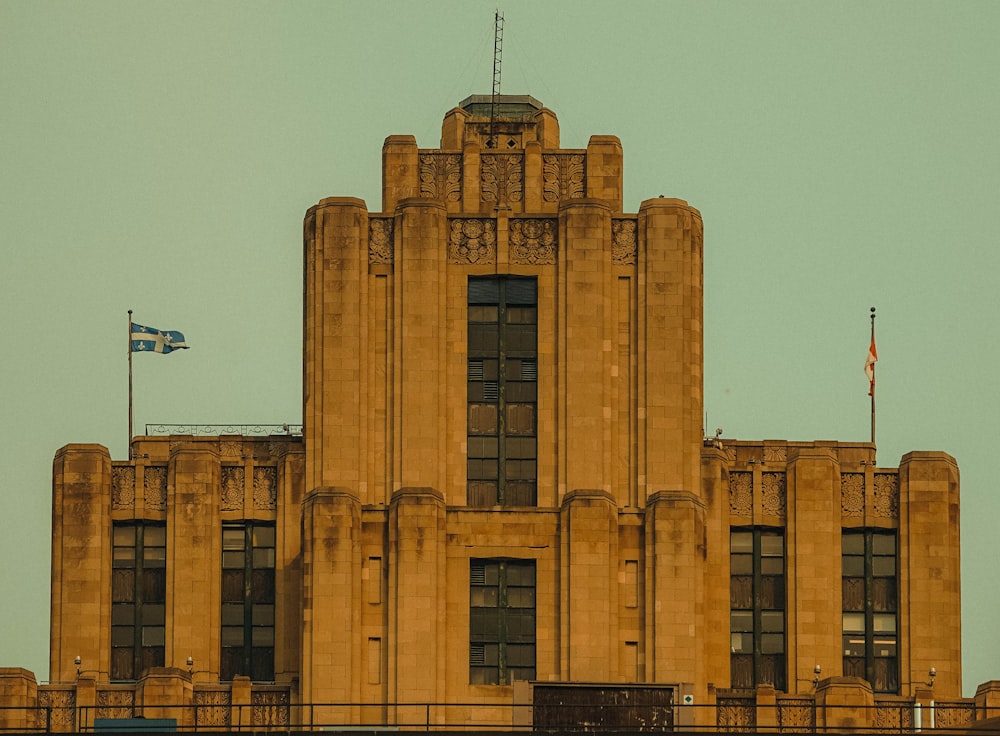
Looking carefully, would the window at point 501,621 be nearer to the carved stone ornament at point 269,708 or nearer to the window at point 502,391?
the window at point 502,391

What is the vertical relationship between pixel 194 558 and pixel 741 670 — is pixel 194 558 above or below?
above

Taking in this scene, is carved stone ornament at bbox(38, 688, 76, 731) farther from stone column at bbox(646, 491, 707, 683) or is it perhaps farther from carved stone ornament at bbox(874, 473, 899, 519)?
carved stone ornament at bbox(874, 473, 899, 519)

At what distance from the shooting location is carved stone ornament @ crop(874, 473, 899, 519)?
13188cm

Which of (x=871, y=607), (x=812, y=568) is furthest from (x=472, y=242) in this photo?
(x=871, y=607)

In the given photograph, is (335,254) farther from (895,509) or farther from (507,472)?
(895,509)

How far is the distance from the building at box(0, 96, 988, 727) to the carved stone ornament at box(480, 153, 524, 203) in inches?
13.1

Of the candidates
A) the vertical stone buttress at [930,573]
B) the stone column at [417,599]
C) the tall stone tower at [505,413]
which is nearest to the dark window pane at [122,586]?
the tall stone tower at [505,413]

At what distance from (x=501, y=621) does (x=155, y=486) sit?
13266mm

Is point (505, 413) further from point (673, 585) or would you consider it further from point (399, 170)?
point (399, 170)

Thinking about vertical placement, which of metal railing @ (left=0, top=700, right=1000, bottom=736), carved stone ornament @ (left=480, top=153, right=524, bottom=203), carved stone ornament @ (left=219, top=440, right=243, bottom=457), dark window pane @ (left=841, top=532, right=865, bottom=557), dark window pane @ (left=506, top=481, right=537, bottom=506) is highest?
carved stone ornament @ (left=480, top=153, right=524, bottom=203)

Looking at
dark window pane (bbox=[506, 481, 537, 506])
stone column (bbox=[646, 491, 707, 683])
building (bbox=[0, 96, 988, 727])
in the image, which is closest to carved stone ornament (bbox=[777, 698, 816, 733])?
building (bbox=[0, 96, 988, 727])

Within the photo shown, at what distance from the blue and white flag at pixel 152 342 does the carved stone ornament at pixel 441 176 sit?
11.4m

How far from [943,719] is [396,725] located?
→ 18.3 metres

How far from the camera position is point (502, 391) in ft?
427
